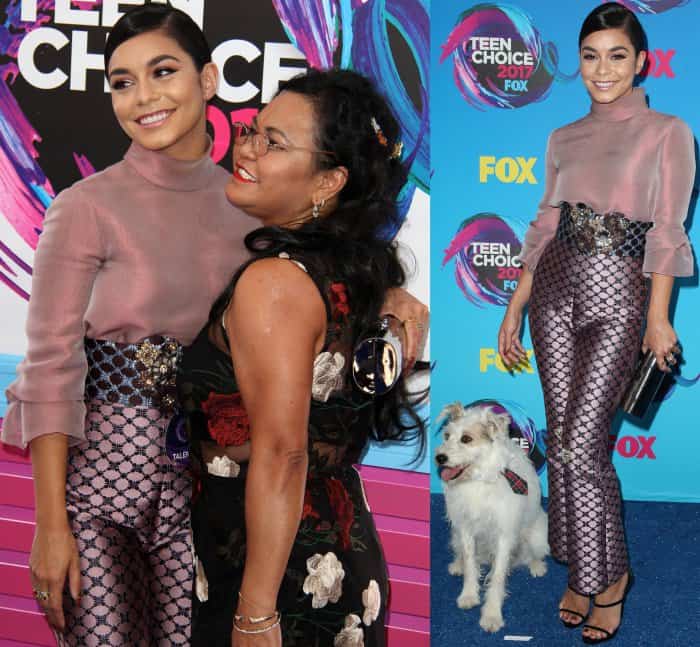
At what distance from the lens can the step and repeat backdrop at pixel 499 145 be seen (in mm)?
3488

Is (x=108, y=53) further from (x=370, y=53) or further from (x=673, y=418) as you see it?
(x=673, y=418)

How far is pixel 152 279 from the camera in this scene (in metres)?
2.11

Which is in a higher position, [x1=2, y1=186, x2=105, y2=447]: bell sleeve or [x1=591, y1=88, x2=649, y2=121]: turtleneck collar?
[x1=591, y1=88, x2=649, y2=121]: turtleneck collar

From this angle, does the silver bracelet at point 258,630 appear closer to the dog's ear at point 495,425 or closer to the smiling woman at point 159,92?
the smiling woman at point 159,92

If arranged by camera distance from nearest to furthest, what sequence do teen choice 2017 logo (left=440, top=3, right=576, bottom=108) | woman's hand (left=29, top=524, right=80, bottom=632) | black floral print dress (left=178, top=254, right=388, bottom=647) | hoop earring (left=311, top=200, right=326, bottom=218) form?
1. black floral print dress (left=178, top=254, right=388, bottom=647)
2. hoop earring (left=311, top=200, right=326, bottom=218)
3. woman's hand (left=29, top=524, right=80, bottom=632)
4. teen choice 2017 logo (left=440, top=3, right=576, bottom=108)

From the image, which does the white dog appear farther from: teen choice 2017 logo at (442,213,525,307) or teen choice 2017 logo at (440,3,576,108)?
teen choice 2017 logo at (440,3,576,108)

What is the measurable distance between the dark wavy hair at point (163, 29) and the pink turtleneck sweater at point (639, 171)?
136cm

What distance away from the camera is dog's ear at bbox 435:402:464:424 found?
134 inches

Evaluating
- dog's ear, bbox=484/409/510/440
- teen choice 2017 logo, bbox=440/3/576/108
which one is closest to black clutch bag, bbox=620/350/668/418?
dog's ear, bbox=484/409/510/440

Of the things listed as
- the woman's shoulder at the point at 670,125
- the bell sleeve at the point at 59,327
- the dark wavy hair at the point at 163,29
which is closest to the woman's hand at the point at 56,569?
the bell sleeve at the point at 59,327

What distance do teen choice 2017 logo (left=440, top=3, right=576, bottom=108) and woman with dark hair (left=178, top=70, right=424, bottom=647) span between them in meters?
1.79

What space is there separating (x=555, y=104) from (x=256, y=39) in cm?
128

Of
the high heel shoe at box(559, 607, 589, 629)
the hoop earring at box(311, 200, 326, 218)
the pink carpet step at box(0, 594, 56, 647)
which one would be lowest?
the high heel shoe at box(559, 607, 589, 629)

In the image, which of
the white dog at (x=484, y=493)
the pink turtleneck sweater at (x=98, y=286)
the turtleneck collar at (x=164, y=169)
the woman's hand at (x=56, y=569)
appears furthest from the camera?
the white dog at (x=484, y=493)
